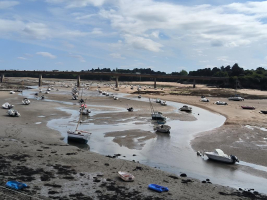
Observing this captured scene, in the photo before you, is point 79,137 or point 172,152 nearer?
point 172,152

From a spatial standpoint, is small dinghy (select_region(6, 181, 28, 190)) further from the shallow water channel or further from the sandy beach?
the shallow water channel

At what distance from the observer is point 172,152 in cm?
2905

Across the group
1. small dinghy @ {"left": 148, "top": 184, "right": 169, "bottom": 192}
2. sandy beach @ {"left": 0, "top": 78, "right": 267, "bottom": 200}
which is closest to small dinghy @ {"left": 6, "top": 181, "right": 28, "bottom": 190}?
sandy beach @ {"left": 0, "top": 78, "right": 267, "bottom": 200}

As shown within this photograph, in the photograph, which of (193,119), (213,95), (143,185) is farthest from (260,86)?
(143,185)

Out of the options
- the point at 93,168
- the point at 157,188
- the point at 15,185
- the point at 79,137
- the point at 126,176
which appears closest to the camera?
the point at 15,185

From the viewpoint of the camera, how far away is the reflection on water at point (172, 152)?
22344mm

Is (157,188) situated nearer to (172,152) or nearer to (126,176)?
(126,176)

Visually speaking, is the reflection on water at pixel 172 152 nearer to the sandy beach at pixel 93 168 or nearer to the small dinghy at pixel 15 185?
the sandy beach at pixel 93 168

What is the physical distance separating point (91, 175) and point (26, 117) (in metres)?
28.5

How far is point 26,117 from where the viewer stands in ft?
150

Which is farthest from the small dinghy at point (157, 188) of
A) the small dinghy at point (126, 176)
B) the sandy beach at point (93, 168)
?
the small dinghy at point (126, 176)

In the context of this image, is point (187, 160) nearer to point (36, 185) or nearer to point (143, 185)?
point (143, 185)

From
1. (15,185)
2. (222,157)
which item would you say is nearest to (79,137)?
(15,185)

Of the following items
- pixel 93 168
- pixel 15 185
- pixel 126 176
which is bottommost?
pixel 93 168
